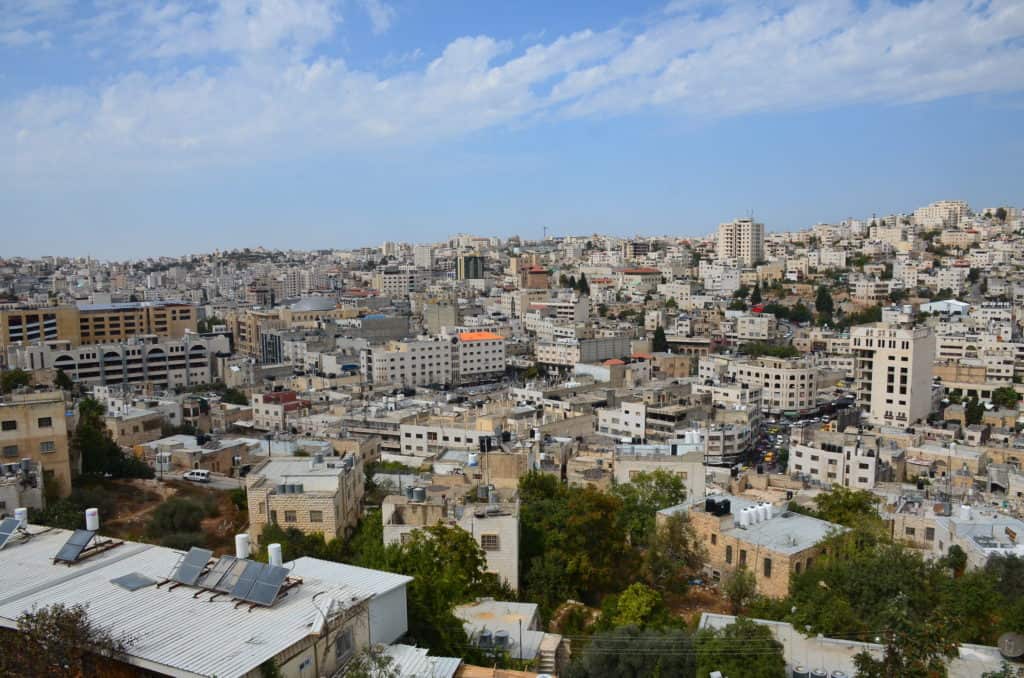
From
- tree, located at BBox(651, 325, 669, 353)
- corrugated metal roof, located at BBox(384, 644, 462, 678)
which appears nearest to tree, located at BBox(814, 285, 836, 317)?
tree, located at BBox(651, 325, 669, 353)

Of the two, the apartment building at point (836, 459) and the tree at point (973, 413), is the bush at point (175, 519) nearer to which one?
the apartment building at point (836, 459)

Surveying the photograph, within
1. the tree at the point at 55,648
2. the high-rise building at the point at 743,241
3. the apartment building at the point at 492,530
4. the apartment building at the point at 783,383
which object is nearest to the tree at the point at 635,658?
the apartment building at the point at 492,530

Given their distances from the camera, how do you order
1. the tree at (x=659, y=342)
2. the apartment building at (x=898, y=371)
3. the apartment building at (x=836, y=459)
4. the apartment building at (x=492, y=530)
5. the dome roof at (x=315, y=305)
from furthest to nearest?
the dome roof at (x=315, y=305)
the tree at (x=659, y=342)
the apartment building at (x=898, y=371)
the apartment building at (x=836, y=459)
the apartment building at (x=492, y=530)

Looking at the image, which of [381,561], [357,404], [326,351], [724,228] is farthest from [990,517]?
[724,228]

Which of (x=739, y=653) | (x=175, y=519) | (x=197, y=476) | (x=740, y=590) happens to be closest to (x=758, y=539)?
(x=740, y=590)

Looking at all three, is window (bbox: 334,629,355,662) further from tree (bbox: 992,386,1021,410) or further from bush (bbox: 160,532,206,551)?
tree (bbox: 992,386,1021,410)

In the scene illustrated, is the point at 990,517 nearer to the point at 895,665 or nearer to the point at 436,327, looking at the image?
the point at 895,665

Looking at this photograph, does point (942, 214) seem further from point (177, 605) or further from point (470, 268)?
point (177, 605)

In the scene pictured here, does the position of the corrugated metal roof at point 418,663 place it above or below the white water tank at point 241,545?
below
